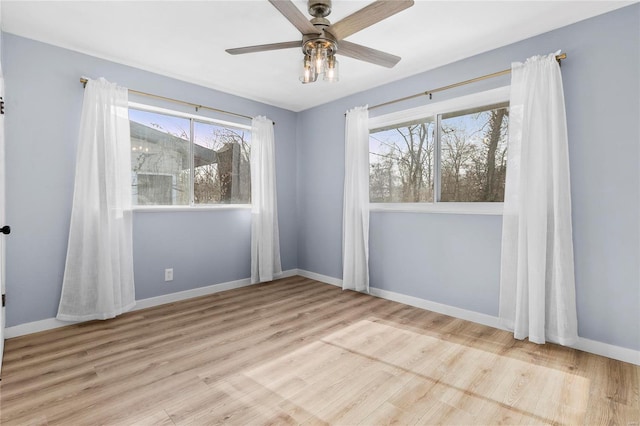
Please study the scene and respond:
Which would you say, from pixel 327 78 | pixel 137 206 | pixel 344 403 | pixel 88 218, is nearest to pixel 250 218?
pixel 137 206

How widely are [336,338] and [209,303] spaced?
1.61 m

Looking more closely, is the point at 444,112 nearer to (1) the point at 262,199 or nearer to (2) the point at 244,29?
(2) the point at 244,29

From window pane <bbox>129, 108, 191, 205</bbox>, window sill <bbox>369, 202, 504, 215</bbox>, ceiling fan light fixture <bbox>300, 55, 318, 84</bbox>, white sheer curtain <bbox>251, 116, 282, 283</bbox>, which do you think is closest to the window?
window pane <bbox>129, 108, 191, 205</bbox>

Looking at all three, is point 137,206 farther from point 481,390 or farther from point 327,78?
point 481,390

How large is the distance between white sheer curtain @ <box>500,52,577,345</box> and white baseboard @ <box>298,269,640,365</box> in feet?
0.54

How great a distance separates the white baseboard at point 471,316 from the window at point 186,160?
1.75m

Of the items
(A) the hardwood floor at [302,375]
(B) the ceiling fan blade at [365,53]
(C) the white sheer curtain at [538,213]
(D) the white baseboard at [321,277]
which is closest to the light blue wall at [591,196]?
(C) the white sheer curtain at [538,213]

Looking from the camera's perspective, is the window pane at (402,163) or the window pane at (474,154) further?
the window pane at (402,163)

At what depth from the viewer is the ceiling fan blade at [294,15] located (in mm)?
1646

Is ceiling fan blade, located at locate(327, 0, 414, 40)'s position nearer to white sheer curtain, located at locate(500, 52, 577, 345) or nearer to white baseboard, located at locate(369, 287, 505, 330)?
white sheer curtain, located at locate(500, 52, 577, 345)

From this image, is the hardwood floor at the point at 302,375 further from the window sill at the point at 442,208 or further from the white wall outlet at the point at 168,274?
the window sill at the point at 442,208

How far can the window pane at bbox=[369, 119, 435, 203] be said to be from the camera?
133 inches

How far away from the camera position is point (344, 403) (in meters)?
1.74

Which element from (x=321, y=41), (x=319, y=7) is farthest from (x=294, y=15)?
(x=319, y=7)
